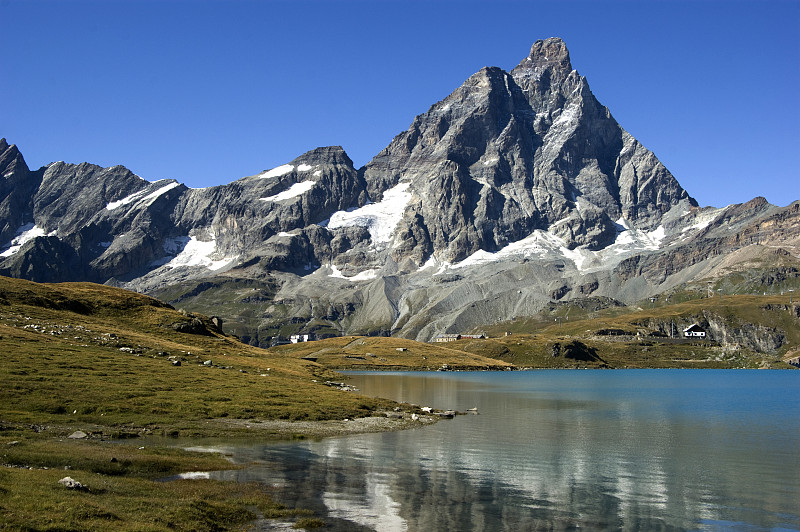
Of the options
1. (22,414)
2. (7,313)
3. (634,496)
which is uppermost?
(7,313)

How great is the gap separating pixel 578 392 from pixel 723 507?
10563 cm

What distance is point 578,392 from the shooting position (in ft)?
463

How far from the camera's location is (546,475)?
46.4 meters

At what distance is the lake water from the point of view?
34.4 m

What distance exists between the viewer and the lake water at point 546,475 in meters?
34.4

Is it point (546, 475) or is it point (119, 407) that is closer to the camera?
point (546, 475)

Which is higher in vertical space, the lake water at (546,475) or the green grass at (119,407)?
the green grass at (119,407)

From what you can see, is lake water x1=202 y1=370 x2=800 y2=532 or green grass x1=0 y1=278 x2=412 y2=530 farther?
lake water x1=202 y1=370 x2=800 y2=532

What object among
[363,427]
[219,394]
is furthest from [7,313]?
[363,427]

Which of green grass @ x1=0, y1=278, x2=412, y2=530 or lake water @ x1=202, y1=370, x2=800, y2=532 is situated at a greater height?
green grass @ x1=0, y1=278, x2=412, y2=530

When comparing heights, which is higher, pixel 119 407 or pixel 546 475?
pixel 119 407

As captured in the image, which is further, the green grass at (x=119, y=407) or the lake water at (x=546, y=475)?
the lake water at (x=546, y=475)

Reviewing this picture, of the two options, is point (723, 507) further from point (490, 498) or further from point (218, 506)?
point (218, 506)

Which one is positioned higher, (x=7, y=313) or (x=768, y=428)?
(x=7, y=313)
